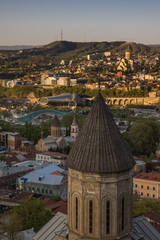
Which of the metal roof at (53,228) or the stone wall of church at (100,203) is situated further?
the metal roof at (53,228)

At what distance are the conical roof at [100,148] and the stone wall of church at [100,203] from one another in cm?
27

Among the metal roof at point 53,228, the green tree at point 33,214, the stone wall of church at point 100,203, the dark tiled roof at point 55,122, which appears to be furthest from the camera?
the dark tiled roof at point 55,122

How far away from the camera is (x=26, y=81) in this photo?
168000 mm

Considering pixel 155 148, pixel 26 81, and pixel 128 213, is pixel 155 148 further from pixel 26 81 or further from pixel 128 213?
pixel 26 81

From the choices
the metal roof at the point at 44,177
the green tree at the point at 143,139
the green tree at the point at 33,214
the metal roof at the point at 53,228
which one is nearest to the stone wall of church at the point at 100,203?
the metal roof at the point at 53,228

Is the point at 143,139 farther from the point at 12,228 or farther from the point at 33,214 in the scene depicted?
the point at 12,228

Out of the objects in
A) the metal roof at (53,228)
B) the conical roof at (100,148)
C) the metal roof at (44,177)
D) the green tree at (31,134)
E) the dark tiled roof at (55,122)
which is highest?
the conical roof at (100,148)

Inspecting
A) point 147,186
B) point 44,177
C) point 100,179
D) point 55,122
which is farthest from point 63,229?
point 55,122

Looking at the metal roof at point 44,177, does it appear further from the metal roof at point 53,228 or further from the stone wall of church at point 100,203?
the stone wall of church at point 100,203

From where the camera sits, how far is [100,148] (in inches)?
464

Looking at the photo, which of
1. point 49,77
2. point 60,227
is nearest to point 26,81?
point 49,77

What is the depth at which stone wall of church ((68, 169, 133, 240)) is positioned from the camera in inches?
465

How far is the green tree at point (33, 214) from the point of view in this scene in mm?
23000

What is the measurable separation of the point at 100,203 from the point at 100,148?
5.43 ft
